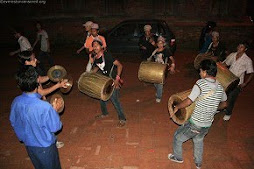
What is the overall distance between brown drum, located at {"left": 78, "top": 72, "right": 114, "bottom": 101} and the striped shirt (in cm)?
202

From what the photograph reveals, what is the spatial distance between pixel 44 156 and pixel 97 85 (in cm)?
206

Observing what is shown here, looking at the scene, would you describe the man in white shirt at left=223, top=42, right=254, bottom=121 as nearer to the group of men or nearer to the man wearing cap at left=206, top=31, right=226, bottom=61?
the group of men

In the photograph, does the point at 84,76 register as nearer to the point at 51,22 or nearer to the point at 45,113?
the point at 45,113

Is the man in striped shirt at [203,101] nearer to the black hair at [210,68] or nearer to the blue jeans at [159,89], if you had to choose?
the black hair at [210,68]

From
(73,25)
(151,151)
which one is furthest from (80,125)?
(73,25)

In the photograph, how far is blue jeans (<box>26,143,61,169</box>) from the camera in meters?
3.16

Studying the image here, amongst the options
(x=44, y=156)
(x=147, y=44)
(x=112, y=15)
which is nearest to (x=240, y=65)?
(x=147, y=44)

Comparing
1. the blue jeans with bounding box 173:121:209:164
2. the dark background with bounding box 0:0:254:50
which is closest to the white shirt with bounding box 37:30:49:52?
the blue jeans with bounding box 173:121:209:164

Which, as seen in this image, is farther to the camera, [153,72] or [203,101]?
[153,72]

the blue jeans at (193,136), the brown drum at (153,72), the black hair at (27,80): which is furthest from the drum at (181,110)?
the black hair at (27,80)

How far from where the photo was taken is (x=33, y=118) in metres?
2.87

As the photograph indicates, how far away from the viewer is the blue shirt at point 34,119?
2.85 m

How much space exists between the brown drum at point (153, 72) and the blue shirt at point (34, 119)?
3.45 meters

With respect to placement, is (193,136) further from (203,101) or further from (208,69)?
(208,69)
